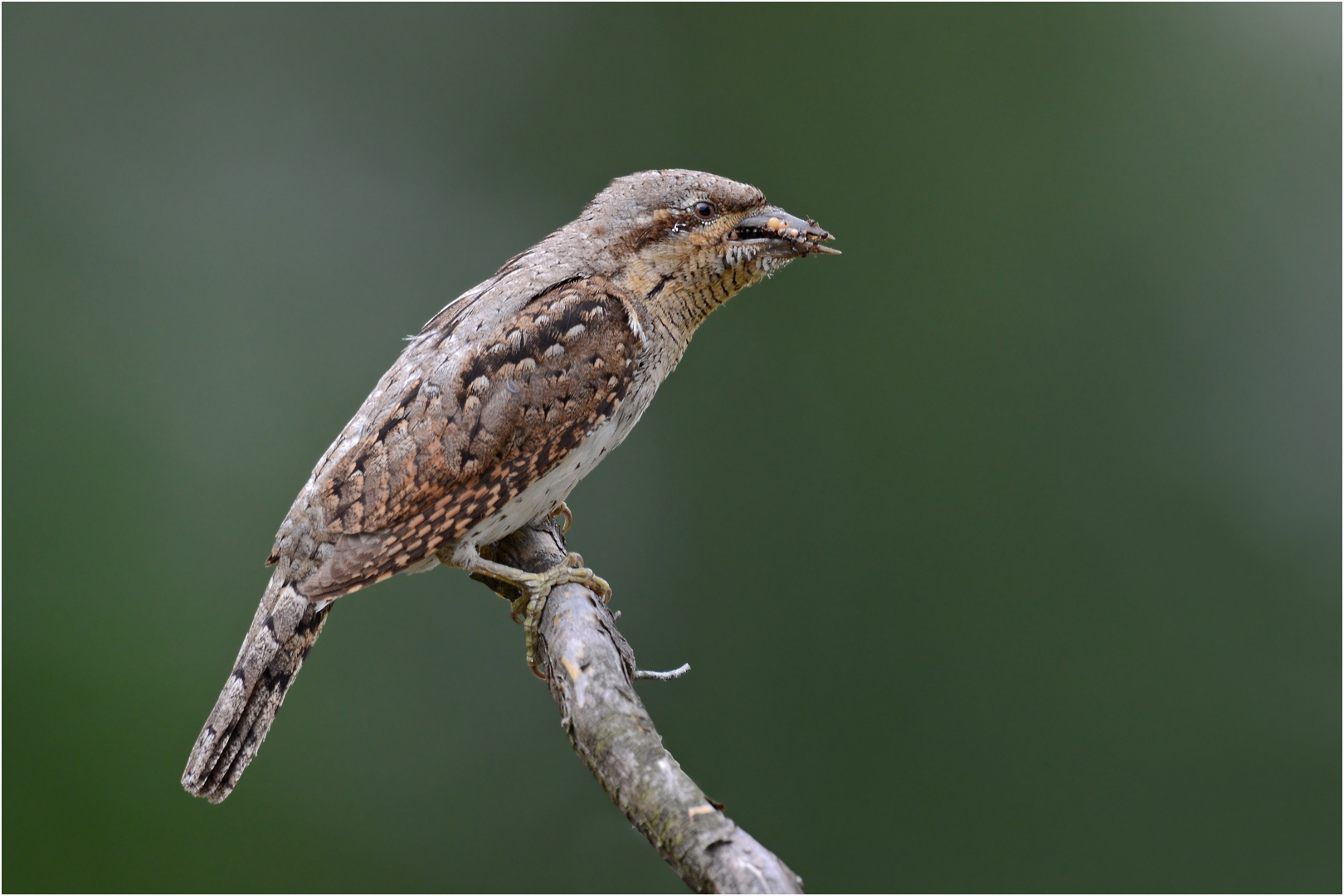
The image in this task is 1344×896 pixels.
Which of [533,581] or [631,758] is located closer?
[631,758]

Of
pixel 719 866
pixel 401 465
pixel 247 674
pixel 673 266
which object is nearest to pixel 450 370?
pixel 401 465

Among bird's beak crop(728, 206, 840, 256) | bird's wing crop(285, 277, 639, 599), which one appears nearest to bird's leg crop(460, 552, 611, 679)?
bird's wing crop(285, 277, 639, 599)

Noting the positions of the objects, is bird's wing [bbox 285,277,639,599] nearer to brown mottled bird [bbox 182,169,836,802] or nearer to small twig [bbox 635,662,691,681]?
brown mottled bird [bbox 182,169,836,802]

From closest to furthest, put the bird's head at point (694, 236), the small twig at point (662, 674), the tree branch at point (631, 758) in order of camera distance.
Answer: the tree branch at point (631, 758) → the small twig at point (662, 674) → the bird's head at point (694, 236)

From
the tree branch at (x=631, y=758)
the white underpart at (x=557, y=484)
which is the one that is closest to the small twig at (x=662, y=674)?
the tree branch at (x=631, y=758)

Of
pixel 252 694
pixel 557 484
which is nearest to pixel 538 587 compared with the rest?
pixel 557 484

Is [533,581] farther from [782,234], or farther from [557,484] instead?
[782,234]

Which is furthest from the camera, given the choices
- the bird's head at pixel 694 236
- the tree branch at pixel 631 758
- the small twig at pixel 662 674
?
the bird's head at pixel 694 236

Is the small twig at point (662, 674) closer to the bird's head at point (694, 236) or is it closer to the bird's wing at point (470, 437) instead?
the bird's wing at point (470, 437)
